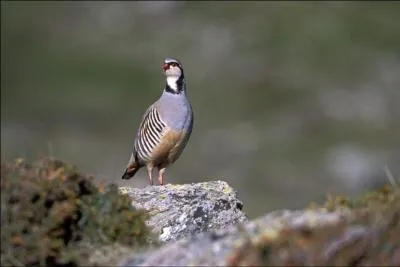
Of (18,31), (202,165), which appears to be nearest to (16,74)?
(18,31)

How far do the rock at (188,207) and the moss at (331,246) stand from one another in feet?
12.3

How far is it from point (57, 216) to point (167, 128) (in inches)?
269

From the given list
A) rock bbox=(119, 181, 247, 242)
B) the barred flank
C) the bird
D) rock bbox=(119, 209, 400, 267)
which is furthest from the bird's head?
rock bbox=(119, 209, 400, 267)

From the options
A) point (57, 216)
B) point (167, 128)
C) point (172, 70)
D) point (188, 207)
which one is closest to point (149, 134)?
point (167, 128)

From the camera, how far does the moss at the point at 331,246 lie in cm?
664

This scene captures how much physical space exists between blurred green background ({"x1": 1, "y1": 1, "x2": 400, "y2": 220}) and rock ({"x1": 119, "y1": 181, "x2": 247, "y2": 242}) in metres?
21.8

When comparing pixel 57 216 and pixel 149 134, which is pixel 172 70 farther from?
pixel 57 216

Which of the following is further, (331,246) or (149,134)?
(149,134)

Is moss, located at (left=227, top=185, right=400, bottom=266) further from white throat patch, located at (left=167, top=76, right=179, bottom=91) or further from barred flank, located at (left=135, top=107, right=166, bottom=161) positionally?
white throat patch, located at (left=167, top=76, right=179, bottom=91)

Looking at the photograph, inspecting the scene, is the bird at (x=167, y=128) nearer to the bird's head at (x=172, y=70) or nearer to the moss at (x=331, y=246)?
the bird's head at (x=172, y=70)

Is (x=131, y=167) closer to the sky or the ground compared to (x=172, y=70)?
closer to the ground

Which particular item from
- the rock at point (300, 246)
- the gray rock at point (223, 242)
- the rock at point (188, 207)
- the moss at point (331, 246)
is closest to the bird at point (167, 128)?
the rock at point (188, 207)

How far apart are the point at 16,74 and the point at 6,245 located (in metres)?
A: 40.0

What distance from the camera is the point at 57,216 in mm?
7133
